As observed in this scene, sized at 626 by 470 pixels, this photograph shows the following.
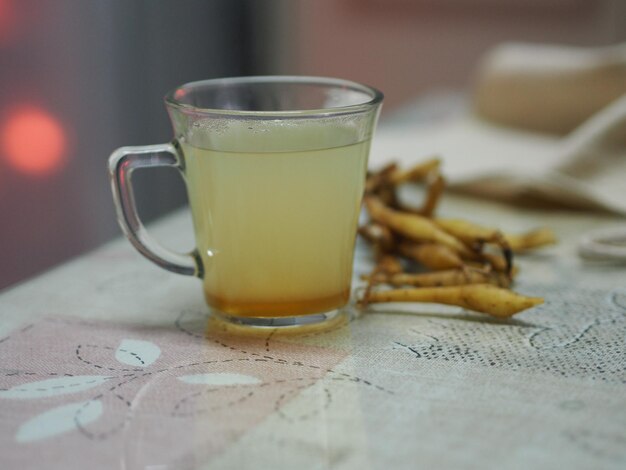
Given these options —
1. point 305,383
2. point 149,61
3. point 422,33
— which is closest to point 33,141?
point 149,61

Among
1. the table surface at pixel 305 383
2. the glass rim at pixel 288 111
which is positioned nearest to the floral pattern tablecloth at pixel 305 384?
the table surface at pixel 305 383

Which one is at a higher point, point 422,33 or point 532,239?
point 532,239

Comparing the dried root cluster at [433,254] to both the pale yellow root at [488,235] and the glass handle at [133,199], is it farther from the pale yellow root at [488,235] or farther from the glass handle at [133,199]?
the glass handle at [133,199]

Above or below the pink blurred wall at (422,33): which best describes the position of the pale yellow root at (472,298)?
above

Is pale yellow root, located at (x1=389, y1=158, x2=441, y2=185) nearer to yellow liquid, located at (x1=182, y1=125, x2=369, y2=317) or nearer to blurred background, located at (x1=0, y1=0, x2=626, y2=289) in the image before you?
yellow liquid, located at (x1=182, y1=125, x2=369, y2=317)

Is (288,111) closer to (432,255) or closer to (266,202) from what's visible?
(266,202)

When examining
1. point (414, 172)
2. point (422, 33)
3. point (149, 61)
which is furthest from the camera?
point (422, 33)
